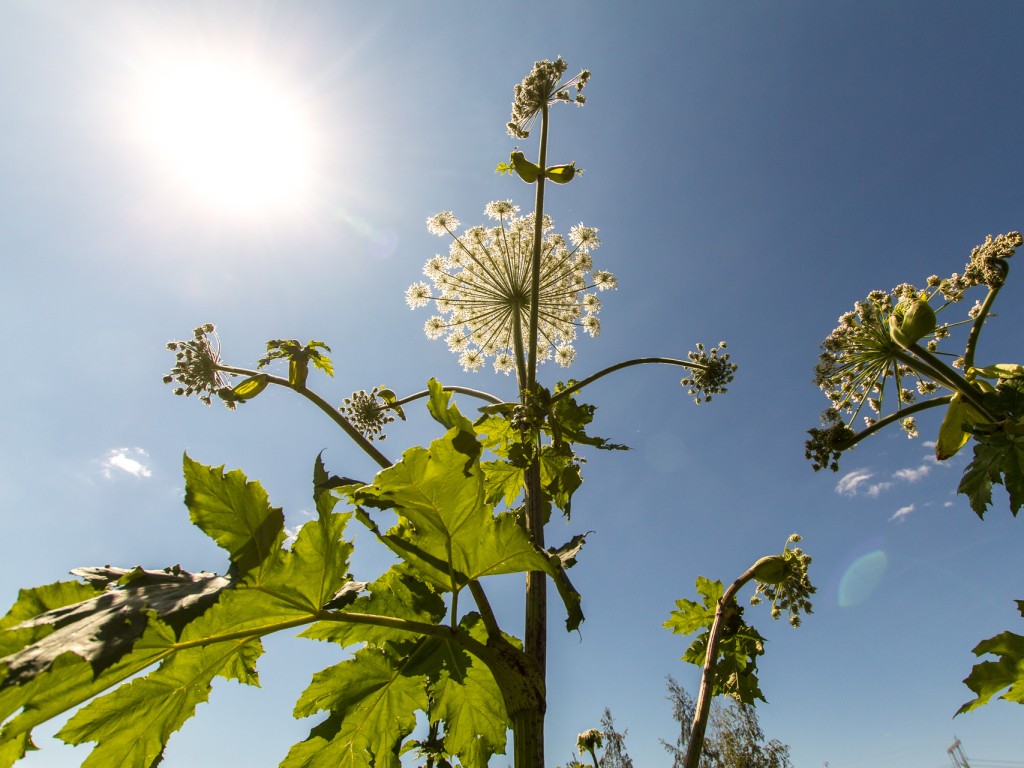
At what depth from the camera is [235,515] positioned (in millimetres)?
1982

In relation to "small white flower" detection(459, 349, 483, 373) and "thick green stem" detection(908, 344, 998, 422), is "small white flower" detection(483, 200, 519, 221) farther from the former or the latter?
"thick green stem" detection(908, 344, 998, 422)

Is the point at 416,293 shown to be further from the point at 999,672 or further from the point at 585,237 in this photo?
the point at 999,672

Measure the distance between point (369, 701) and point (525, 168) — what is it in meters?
3.79

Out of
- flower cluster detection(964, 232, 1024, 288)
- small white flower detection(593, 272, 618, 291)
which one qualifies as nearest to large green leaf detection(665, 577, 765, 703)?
flower cluster detection(964, 232, 1024, 288)

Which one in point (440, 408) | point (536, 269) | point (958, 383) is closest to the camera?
point (440, 408)

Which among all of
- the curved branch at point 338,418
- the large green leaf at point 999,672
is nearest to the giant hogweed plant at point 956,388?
the large green leaf at point 999,672

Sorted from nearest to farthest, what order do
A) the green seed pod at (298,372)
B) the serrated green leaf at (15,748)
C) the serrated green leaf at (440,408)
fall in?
the serrated green leaf at (15,748) < the serrated green leaf at (440,408) < the green seed pod at (298,372)

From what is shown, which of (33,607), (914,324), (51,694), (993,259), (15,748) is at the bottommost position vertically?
(15,748)

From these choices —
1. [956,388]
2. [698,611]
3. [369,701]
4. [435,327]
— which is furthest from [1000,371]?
[435,327]

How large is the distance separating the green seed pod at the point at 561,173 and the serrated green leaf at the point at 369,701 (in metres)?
3.64

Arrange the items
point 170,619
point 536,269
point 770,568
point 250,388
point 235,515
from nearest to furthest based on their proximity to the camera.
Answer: point 170,619
point 235,515
point 250,388
point 770,568
point 536,269

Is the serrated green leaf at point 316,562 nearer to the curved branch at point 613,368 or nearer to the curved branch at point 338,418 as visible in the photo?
the curved branch at point 338,418

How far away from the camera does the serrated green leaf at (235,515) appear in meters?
1.93

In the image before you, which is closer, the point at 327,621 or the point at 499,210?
the point at 327,621
